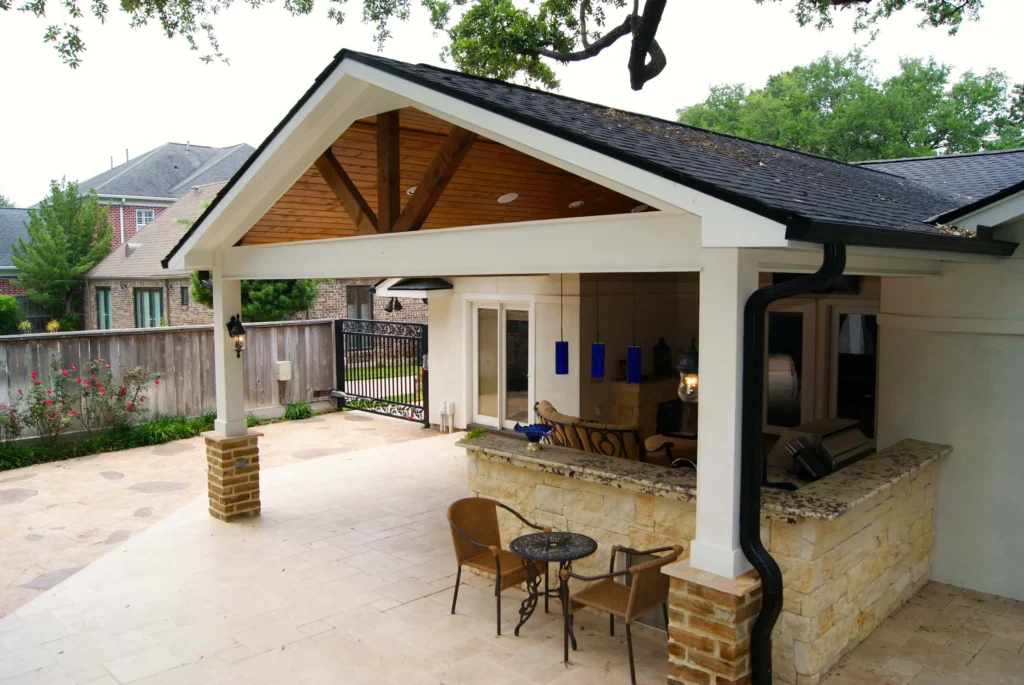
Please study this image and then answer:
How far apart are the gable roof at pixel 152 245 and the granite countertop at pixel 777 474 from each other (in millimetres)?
18962

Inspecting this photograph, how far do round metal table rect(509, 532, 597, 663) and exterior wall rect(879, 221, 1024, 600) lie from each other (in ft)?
9.67

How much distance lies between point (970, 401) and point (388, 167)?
187 inches

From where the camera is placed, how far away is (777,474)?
527 centimetres

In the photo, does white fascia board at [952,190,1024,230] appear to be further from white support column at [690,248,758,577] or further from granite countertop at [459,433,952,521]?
white support column at [690,248,758,577]

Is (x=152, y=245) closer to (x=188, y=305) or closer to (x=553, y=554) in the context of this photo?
(x=188, y=305)

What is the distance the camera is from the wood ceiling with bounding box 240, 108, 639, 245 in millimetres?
6207

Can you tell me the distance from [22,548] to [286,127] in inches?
192

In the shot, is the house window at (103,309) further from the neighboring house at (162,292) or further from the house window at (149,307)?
the house window at (149,307)

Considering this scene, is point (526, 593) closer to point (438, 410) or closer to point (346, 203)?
point (346, 203)

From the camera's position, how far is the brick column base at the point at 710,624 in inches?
156

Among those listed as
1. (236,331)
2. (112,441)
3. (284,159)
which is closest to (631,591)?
(284,159)

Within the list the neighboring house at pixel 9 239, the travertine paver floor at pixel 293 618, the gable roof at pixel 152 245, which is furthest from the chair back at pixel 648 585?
the neighboring house at pixel 9 239

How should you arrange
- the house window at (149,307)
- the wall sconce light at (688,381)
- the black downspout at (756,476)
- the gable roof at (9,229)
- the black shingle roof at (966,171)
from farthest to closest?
1. the gable roof at (9,229)
2. the house window at (149,307)
3. the black shingle roof at (966,171)
4. the wall sconce light at (688,381)
5. the black downspout at (756,476)

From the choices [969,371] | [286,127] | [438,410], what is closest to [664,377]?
[438,410]
